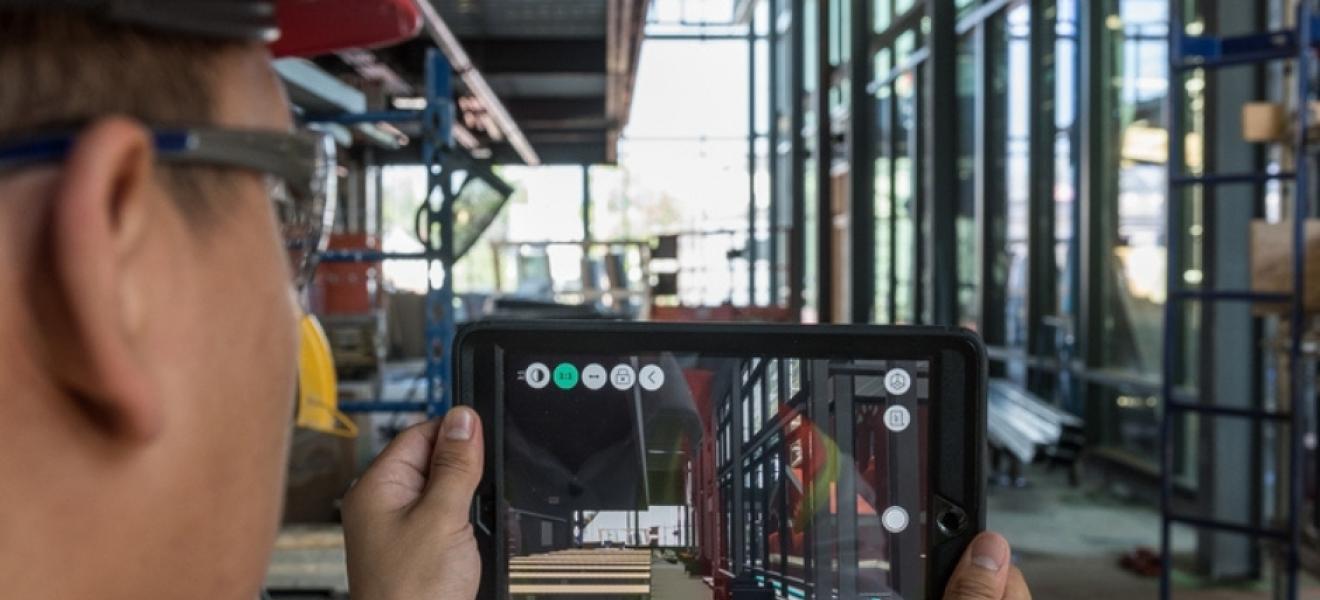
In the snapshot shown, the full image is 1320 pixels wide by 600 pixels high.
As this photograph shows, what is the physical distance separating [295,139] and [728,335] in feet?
1.23

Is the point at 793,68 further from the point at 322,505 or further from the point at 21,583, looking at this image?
the point at 21,583

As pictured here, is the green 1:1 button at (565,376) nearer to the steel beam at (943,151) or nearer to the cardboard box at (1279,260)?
the cardboard box at (1279,260)

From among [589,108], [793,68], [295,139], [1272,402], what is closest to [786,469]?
[295,139]

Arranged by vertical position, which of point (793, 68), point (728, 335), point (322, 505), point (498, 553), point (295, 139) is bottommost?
point (322, 505)

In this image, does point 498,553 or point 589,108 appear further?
point 589,108

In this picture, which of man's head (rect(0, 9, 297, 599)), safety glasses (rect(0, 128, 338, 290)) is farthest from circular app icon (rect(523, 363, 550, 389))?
man's head (rect(0, 9, 297, 599))

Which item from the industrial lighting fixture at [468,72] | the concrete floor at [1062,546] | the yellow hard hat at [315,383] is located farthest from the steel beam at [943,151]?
the yellow hard hat at [315,383]

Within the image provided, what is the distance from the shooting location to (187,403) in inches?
19.8

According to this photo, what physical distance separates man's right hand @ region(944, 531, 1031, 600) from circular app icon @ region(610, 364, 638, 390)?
266mm

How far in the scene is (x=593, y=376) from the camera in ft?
2.88

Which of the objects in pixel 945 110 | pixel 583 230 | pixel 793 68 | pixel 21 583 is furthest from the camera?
pixel 583 230

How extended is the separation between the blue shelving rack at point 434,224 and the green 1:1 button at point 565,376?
3543 mm

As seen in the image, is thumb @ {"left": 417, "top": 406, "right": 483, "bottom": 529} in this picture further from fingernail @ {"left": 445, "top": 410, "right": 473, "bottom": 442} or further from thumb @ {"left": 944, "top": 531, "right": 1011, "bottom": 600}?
thumb @ {"left": 944, "top": 531, "right": 1011, "bottom": 600}

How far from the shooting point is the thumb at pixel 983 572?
0.82 m
